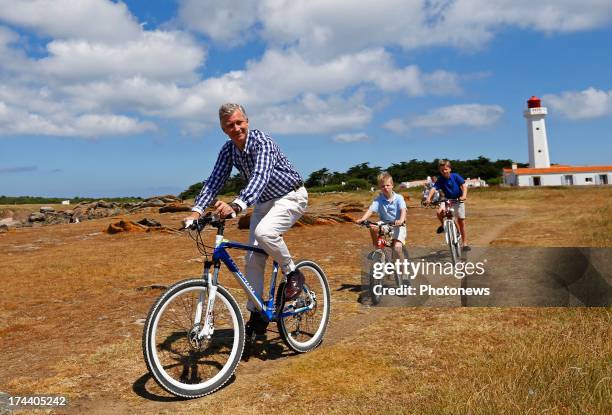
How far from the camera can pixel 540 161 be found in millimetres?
91000

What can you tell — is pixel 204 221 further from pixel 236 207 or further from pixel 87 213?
pixel 87 213

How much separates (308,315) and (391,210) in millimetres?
2810

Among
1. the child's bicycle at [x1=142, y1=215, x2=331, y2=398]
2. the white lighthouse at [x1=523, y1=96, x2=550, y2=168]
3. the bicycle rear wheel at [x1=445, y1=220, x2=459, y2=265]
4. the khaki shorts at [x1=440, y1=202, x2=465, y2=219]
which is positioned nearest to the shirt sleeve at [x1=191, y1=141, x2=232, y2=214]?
the child's bicycle at [x1=142, y1=215, x2=331, y2=398]

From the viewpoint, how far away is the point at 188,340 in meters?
4.50

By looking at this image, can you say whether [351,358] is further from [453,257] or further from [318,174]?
[318,174]

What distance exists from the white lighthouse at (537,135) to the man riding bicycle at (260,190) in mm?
95557

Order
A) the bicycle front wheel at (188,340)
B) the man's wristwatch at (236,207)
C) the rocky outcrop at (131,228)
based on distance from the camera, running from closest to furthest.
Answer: the bicycle front wheel at (188,340)
the man's wristwatch at (236,207)
the rocky outcrop at (131,228)

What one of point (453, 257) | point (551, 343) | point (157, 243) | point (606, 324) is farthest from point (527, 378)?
point (157, 243)

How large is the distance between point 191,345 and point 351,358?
1670mm

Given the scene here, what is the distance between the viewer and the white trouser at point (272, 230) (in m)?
5.02

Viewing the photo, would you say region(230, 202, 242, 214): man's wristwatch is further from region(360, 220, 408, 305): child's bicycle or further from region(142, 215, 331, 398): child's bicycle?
region(360, 220, 408, 305): child's bicycle

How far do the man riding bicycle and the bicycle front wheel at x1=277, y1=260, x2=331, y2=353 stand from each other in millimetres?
262

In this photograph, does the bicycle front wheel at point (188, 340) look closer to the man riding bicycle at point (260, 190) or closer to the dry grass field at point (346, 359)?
the dry grass field at point (346, 359)

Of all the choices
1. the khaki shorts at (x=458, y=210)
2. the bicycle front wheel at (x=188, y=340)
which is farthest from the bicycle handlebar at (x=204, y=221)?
the khaki shorts at (x=458, y=210)
